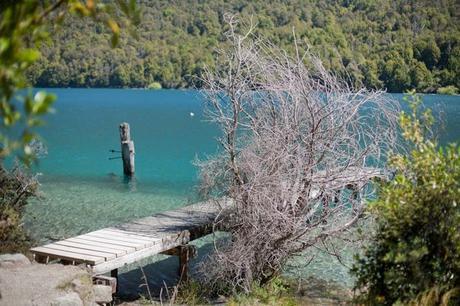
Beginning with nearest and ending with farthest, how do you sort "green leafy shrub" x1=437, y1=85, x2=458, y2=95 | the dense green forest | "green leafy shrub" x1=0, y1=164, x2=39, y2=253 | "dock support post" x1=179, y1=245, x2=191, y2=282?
"dock support post" x1=179, y1=245, x2=191, y2=282, "green leafy shrub" x1=0, y1=164, x2=39, y2=253, the dense green forest, "green leafy shrub" x1=437, y1=85, x2=458, y2=95

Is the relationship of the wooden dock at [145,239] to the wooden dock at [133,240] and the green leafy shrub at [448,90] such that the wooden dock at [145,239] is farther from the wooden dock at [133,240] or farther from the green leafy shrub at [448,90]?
the green leafy shrub at [448,90]

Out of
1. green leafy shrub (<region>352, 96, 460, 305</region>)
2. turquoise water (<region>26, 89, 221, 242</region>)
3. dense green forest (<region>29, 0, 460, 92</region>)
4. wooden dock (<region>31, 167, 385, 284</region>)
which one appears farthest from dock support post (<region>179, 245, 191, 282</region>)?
dense green forest (<region>29, 0, 460, 92</region>)

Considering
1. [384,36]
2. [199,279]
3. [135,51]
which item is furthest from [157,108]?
[199,279]

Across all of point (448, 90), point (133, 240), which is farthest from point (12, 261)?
point (448, 90)

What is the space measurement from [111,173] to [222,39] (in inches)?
2863

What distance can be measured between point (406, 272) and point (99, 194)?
1661 centimetres

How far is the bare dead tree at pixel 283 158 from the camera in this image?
9750 mm

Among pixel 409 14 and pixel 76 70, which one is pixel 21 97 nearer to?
pixel 409 14

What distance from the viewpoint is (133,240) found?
34.3ft

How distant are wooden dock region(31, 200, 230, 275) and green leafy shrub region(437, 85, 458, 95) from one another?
8576cm

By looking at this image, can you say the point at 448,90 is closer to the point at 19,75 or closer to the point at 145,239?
the point at 145,239

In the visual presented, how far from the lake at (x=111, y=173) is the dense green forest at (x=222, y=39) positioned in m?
28.8

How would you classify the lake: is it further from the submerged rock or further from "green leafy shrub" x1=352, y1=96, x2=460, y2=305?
"green leafy shrub" x1=352, y1=96, x2=460, y2=305

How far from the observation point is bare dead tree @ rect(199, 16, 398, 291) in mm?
9750
